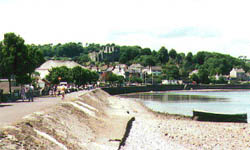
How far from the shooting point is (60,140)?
1786cm

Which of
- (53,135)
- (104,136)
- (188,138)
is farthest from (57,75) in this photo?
(53,135)

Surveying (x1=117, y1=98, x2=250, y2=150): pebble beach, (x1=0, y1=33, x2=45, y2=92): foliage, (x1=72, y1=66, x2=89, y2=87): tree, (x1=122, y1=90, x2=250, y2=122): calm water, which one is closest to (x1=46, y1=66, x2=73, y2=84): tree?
(x1=72, y1=66, x2=89, y2=87): tree

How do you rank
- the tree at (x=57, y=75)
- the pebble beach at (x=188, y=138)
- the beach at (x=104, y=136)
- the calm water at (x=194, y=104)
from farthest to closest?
the tree at (x=57, y=75), the calm water at (x=194, y=104), the pebble beach at (x=188, y=138), the beach at (x=104, y=136)

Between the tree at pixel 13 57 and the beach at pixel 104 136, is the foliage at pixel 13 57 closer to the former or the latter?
the tree at pixel 13 57

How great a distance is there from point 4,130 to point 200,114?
32951mm

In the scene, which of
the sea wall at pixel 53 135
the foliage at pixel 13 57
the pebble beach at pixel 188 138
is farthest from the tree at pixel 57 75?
the sea wall at pixel 53 135

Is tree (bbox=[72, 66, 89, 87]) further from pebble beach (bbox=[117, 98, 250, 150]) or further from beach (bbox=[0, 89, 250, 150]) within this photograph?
beach (bbox=[0, 89, 250, 150])

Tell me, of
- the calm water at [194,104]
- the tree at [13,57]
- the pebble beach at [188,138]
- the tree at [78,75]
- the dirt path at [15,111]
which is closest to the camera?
the dirt path at [15,111]

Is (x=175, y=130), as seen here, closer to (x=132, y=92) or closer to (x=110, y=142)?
(x=110, y=142)

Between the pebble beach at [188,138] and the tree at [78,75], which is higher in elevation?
the tree at [78,75]

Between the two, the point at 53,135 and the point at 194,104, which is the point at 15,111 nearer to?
the point at 53,135

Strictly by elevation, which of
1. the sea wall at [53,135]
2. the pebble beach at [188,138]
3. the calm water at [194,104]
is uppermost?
the sea wall at [53,135]

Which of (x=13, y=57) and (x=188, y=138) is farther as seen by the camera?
(x=13, y=57)

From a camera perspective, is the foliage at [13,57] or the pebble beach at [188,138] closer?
the pebble beach at [188,138]
